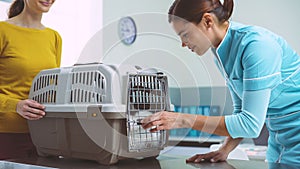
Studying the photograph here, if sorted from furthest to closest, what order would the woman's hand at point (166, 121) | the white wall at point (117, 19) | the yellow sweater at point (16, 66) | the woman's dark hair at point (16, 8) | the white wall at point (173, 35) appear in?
the white wall at point (117, 19)
the woman's dark hair at point (16, 8)
the yellow sweater at point (16, 66)
the white wall at point (173, 35)
the woman's hand at point (166, 121)

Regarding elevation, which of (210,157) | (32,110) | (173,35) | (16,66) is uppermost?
(173,35)

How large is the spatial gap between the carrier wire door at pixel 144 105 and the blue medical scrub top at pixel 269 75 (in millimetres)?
204

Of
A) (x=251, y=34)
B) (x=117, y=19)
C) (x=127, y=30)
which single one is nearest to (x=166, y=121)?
(x=251, y=34)

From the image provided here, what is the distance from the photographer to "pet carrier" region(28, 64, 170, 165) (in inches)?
36.9

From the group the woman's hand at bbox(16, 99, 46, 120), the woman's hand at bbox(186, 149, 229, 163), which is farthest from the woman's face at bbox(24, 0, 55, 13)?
the woman's hand at bbox(186, 149, 229, 163)

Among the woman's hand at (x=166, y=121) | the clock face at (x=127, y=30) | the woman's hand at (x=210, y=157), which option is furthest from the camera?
the clock face at (x=127, y=30)

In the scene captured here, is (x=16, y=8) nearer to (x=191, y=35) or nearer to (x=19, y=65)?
(x=19, y=65)

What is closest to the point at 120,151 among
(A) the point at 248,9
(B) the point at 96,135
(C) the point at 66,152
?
(B) the point at 96,135

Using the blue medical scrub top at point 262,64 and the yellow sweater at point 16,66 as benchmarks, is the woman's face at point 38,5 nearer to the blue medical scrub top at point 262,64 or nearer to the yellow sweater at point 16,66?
the yellow sweater at point 16,66

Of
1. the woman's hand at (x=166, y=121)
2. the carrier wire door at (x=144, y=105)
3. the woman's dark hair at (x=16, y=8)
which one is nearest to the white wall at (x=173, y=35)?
the carrier wire door at (x=144, y=105)

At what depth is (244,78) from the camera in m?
0.99

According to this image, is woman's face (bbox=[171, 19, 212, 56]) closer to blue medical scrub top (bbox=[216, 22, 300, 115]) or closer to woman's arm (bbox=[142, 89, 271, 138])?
blue medical scrub top (bbox=[216, 22, 300, 115])

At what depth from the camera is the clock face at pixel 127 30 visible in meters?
2.94

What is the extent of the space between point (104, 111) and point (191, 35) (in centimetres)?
38
